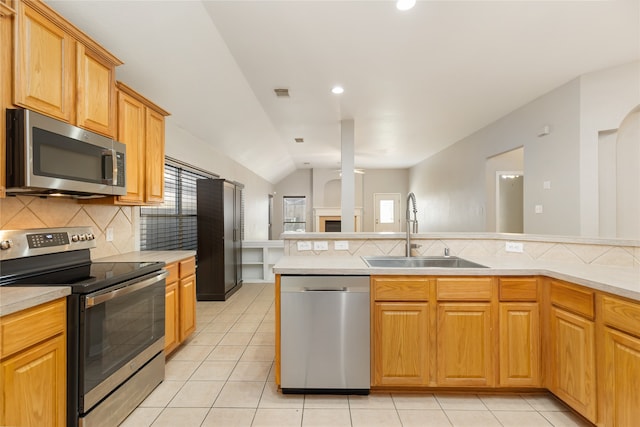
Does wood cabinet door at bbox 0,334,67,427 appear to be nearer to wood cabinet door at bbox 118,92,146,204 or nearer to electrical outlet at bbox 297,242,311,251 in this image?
wood cabinet door at bbox 118,92,146,204

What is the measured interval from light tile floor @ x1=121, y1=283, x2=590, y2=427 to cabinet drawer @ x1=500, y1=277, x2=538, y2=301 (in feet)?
2.28

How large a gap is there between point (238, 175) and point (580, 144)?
5.42 metres

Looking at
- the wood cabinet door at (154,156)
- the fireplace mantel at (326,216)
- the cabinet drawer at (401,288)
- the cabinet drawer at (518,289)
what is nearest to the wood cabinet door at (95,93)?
the wood cabinet door at (154,156)

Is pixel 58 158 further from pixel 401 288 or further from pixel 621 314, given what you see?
pixel 621 314

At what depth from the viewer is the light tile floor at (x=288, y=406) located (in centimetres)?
181

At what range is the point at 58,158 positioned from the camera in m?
1.67

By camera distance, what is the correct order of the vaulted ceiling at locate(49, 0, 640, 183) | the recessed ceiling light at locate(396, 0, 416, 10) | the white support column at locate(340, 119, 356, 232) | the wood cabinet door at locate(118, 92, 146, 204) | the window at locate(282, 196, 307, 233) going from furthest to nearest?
the window at locate(282, 196, 307, 233) < the white support column at locate(340, 119, 356, 232) < the wood cabinet door at locate(118, 92, 146, 204) < the vaulted ceiling at locate(49, 0, 640, 183) < the recessed ceiling light at locate(396, 0, 416, 10)

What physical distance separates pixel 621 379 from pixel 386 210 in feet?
27.8

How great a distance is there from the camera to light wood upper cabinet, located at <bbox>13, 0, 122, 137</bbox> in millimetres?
1495

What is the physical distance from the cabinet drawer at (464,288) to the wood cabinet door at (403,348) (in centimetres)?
16

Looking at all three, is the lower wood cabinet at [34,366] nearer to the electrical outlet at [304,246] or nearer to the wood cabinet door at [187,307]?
the wood cabinet door at [187,307]

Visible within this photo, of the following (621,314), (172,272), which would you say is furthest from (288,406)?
(621,314)

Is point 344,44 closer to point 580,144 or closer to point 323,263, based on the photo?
point 323,263

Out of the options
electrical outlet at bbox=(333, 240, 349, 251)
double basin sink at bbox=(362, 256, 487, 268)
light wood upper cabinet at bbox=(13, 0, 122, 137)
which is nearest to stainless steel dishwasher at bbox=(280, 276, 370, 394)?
double basin sink at bbox=(362, 256, 487, 268)
